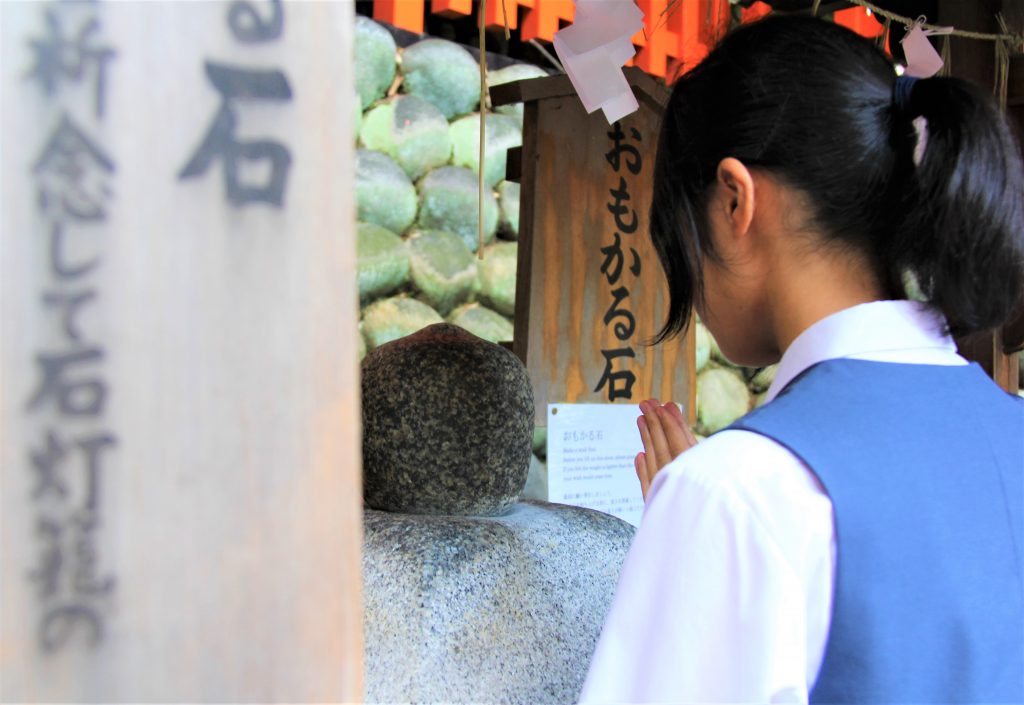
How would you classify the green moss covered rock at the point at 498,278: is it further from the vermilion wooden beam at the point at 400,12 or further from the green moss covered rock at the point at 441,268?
A: the vermilion wooden beam at the point at 400,12

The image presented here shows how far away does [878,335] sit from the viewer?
3.44ft

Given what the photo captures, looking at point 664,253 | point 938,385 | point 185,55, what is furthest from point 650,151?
point 185,55

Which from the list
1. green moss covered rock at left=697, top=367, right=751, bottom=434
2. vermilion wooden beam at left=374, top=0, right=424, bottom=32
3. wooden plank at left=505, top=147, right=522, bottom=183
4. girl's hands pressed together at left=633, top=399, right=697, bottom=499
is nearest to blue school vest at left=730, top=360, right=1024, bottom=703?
girl's hands pressed together at left=633, top=399, right=697, bottom=499

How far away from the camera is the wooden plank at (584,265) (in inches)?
96.9

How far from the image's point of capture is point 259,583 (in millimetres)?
675

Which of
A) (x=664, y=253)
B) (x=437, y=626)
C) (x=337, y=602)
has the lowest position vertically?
(x=437, y=626)

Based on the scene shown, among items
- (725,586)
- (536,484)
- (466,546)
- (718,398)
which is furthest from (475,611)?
(718,398)

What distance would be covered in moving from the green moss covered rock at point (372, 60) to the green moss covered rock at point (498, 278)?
940 mm

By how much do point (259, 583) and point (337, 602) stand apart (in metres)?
0.06

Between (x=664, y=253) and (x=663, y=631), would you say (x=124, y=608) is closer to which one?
(x=663, y=631)

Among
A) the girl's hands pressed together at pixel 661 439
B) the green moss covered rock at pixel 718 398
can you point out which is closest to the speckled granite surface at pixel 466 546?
the girl's hands pressed together at pixel 661 439

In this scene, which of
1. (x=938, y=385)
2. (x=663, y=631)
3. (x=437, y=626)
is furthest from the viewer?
(x=437, y=626)

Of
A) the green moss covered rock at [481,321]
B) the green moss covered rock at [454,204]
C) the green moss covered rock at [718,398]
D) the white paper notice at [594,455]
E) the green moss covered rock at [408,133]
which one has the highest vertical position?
the green moss covered rock at [408,133]

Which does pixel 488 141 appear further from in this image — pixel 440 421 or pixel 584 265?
pixel 440 421
